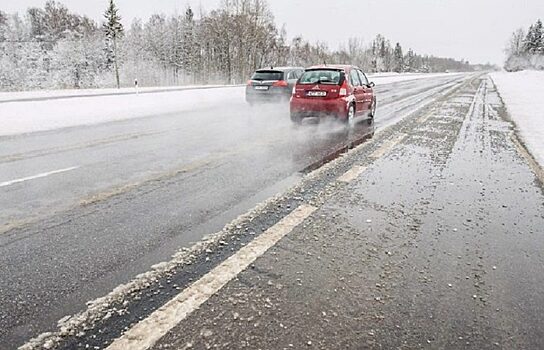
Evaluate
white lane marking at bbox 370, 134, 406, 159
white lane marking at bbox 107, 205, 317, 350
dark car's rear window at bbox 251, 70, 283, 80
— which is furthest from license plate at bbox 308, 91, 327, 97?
white lane marking at bbox 107, 205, 317, 350

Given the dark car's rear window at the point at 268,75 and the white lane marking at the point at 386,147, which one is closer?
the white lane marking at the point at 386,147

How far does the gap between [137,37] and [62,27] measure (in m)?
15.7

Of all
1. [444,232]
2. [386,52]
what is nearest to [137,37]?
[444,232]

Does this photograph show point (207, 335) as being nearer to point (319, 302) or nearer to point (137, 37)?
point (319, 302)

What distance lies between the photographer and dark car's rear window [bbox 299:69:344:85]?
10459 mm

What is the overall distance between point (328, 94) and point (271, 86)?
18.1 ft

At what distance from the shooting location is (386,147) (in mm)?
7629

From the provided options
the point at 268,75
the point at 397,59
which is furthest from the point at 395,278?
the point at 397,59

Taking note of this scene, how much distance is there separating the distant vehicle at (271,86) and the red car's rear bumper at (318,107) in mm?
4829

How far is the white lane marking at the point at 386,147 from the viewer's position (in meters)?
6.98

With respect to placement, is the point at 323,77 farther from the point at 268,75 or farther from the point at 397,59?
the point at 397,59

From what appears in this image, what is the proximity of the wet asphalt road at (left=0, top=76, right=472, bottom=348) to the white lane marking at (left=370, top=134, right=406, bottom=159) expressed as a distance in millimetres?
744

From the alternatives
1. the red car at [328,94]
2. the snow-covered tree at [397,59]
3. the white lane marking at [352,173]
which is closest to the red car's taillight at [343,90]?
the red car at [328,94]

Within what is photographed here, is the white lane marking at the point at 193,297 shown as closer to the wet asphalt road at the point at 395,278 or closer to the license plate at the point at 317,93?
the wet asphalt road at the point at 395,278
